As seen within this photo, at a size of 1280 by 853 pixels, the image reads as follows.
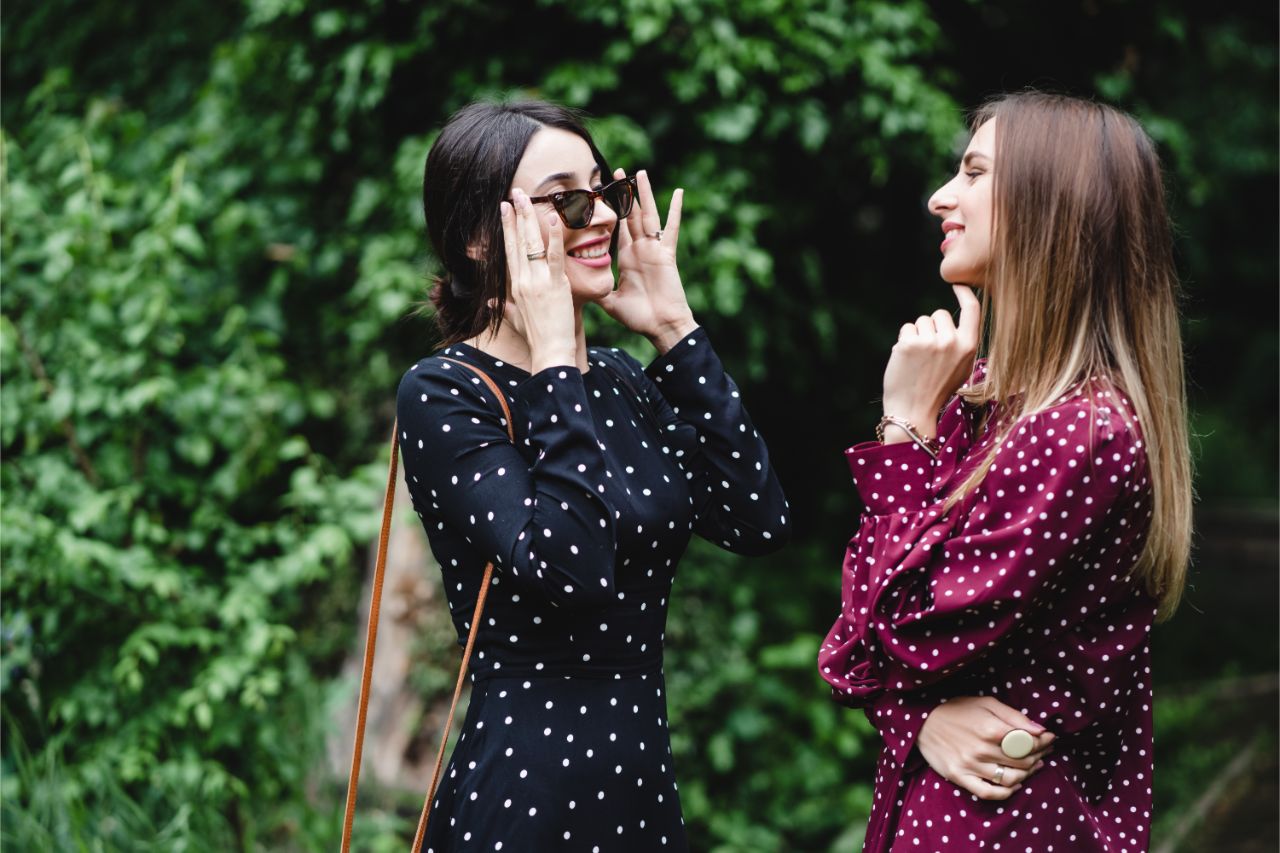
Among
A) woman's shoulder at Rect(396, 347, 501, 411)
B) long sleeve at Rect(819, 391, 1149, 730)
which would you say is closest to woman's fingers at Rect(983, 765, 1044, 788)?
long sleeve at Rect(819, 391, 1149, 730)

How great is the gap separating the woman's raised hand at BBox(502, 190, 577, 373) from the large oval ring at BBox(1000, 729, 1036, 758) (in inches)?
34.7

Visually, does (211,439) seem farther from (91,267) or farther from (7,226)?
(7,226)

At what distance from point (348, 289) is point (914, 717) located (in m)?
3.20

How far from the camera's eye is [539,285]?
1924mm

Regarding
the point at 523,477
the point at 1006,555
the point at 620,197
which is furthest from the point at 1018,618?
the point at 620,197

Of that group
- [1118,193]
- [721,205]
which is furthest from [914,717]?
[721,205]

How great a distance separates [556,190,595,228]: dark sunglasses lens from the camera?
2027mm

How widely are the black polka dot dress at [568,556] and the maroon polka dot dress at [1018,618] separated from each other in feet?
1.12

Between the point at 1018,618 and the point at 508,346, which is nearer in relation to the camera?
the point at 1018,618

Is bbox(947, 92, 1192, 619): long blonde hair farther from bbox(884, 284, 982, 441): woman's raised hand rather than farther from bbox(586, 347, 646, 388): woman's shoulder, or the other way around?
bbox(586, 347, 646, 388): woman's shoulder

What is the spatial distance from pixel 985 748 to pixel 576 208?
3.61ft

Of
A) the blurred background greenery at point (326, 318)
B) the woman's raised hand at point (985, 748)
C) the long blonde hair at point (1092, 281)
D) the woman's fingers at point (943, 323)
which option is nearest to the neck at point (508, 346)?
the woman's fingers at point (943, 323)

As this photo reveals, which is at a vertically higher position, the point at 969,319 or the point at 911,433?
the point at 969,319

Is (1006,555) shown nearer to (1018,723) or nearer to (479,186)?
(1018,723)
